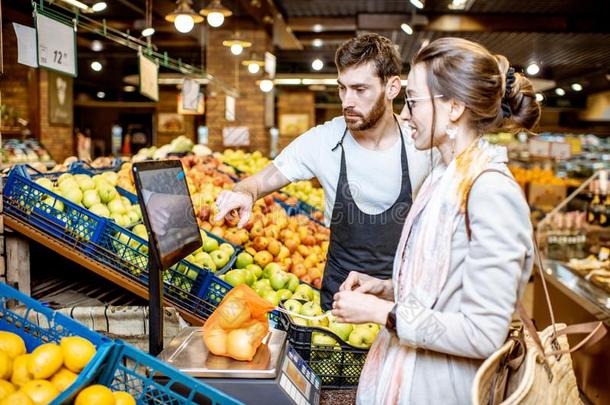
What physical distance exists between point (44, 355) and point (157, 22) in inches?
409

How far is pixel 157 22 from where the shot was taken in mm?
10891

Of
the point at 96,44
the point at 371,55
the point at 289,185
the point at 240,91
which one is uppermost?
the point at 96,44

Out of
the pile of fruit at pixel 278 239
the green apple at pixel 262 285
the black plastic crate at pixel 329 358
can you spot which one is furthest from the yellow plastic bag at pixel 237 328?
the pile of fruit at pixel 278 239

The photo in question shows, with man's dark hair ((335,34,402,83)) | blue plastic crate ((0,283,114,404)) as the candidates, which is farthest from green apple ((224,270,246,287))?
blue plastic crate ((0,283,114,404))

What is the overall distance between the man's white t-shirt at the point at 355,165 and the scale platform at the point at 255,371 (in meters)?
0.96

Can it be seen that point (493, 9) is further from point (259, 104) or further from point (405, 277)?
point (405, 277)

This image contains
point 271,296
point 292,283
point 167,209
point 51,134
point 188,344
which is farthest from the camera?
point 51,134

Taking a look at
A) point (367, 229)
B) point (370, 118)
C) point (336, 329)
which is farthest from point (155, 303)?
point (370, 118)

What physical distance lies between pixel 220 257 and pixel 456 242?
1872 mm

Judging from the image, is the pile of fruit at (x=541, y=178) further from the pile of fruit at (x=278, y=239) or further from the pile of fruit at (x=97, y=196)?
the pile of fruit at (x=97, y=196)

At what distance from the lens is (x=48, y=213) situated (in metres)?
2.69

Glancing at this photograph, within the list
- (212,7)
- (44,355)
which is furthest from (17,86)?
(44,355)

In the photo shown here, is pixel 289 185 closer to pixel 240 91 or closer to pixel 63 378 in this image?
pixel 63 378

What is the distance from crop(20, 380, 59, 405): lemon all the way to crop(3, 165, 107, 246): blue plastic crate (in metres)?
1.35
